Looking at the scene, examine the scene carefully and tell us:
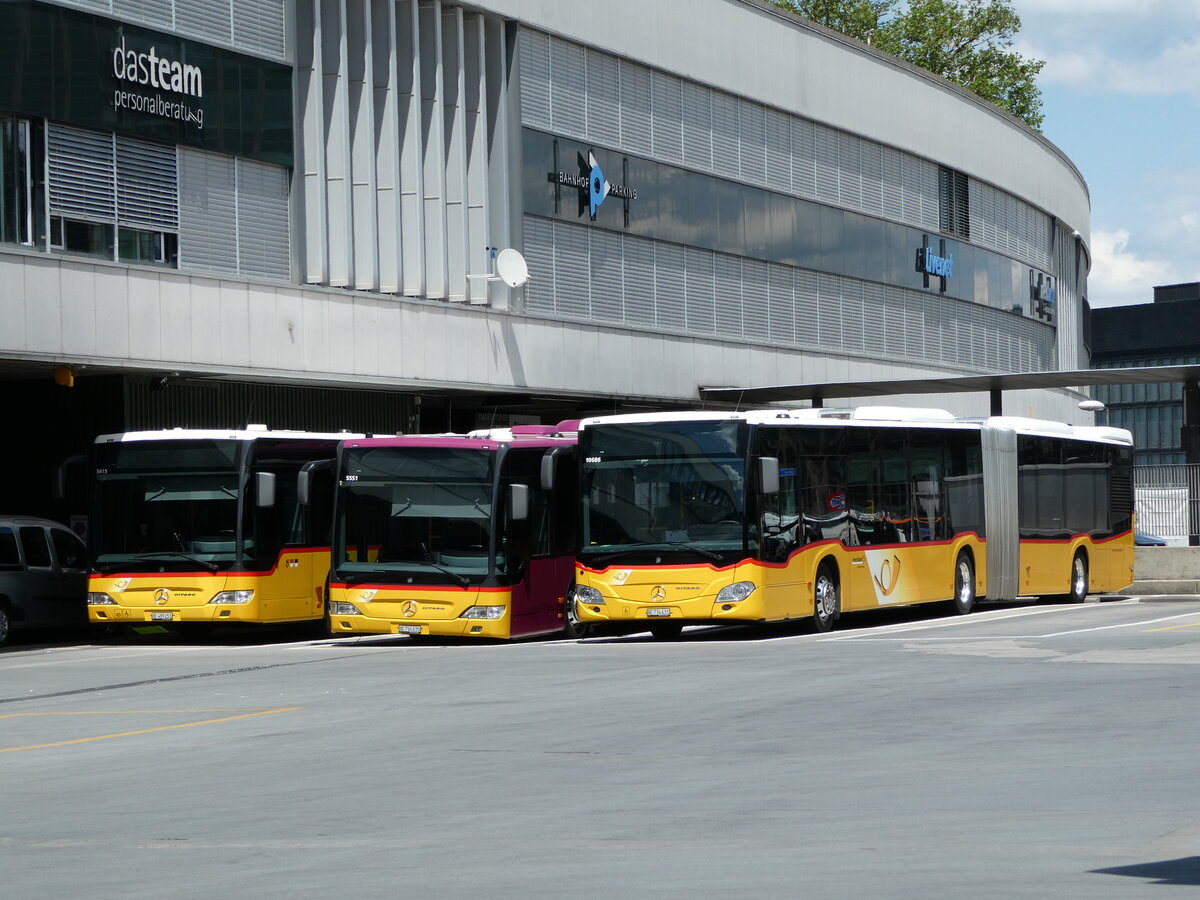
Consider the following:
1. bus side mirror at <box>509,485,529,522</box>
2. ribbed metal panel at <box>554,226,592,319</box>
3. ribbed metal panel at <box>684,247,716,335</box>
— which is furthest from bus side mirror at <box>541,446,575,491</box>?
ribbed metal panel at <box>684,247,716,335</box>

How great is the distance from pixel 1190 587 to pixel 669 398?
475 inches

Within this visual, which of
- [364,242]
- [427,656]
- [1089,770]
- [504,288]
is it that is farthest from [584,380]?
[1089,770]

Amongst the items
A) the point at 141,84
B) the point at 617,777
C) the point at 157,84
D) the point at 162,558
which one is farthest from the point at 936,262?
the point at 617,777

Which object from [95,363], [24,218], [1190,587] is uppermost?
[24,218]

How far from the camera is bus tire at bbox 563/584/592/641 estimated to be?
24703mm

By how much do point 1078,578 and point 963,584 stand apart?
4.98 metres

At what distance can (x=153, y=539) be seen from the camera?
24.9m

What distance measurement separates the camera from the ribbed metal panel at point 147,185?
2914 centimetres

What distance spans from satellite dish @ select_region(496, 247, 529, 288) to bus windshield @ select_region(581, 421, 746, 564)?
42.7ft

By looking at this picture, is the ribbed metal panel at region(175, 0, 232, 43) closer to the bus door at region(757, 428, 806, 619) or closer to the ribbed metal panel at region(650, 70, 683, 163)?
the ribbed metal panel at region(650, 70, 683, 163)

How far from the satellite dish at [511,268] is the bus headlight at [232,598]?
12.7m

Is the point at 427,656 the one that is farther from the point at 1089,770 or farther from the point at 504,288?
the point at 504,288

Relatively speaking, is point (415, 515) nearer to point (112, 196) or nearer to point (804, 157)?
point (112, 196)

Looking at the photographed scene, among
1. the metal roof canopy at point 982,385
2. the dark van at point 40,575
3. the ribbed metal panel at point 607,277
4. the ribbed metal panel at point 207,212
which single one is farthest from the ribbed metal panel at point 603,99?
the dark van at point 40,575
